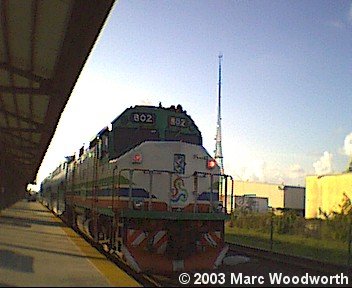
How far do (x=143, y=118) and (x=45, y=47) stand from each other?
416 cm

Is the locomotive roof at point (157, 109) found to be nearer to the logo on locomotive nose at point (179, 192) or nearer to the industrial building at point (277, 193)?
the logo on locomotive nose at point (179, 192)

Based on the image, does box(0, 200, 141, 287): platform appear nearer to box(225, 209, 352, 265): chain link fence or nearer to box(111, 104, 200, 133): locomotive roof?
box(111, 104, 200, 133): locomotive roof

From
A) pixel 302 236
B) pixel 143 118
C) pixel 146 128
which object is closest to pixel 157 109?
pixel 143 118

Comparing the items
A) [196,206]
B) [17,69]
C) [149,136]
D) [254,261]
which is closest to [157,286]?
[196,206]

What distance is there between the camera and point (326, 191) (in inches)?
2140

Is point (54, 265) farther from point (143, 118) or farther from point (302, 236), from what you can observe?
point (302, 236)

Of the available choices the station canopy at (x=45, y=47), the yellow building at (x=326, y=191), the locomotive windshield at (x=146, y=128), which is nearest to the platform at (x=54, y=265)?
the locomotive windshield at (x=146, y=128)

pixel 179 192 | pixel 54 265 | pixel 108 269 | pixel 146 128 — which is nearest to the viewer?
pixel 108 269

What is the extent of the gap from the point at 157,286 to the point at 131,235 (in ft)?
6.74

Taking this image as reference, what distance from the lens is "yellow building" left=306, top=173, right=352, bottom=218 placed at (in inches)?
1960

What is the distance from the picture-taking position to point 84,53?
14.8m

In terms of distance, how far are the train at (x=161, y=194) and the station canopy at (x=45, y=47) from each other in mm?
2422

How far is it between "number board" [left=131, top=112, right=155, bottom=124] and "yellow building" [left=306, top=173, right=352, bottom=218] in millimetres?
35182

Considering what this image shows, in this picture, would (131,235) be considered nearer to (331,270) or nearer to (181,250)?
(181,250)
